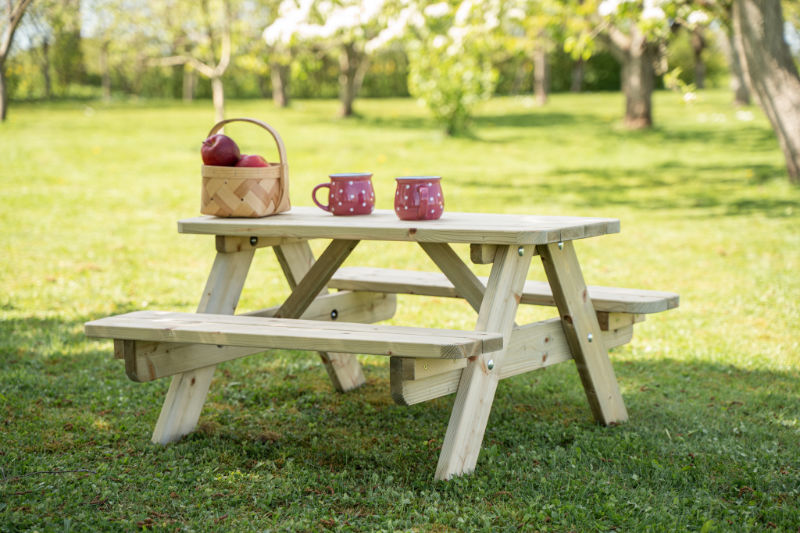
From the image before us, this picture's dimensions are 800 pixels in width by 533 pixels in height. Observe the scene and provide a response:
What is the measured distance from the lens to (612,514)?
2854mm

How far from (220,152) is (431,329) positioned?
48.8 inches

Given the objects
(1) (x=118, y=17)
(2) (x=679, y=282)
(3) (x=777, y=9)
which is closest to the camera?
(2) (x=679, y=282)

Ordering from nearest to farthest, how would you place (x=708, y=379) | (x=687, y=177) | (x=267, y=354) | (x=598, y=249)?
(x=708, y=379) < (x=267, y=354) < (x=598, y=249) < (x=687, y=177)

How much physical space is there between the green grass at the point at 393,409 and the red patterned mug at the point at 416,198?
960mm

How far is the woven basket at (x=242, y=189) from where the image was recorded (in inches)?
142

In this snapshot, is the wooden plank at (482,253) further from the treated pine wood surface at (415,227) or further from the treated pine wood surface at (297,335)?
the treated pine wood surface at (297,335)

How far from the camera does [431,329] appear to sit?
3.07 m

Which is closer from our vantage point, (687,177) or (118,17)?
(687,177)

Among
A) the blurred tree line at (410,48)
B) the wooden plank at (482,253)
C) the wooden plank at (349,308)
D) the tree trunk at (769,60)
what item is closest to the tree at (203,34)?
the blurred tree line at (410,48)

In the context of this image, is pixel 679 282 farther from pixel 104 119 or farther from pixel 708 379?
pixel 104 119

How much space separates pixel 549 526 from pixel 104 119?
19.1 metres

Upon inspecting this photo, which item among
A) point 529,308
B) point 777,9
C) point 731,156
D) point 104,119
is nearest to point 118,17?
point 104,119

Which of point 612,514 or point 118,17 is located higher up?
point 118,17

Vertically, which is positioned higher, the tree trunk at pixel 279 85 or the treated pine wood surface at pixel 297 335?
the tree trunk at pixel 279 85
